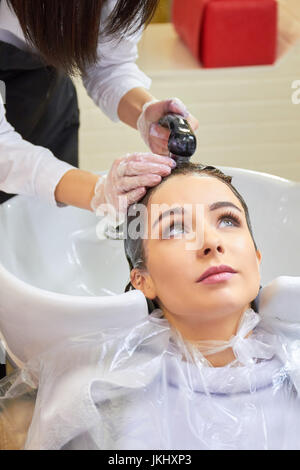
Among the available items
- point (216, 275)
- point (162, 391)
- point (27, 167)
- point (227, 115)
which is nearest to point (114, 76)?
point (27, 167)

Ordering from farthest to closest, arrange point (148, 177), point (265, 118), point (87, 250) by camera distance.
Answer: point (265, 118) < point (87, 250) < point (148, 177)

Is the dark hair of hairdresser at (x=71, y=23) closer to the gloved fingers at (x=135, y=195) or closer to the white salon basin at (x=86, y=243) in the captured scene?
the gloved fingers at (x=135, y=195)

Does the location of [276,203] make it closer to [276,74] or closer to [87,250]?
[87,250]

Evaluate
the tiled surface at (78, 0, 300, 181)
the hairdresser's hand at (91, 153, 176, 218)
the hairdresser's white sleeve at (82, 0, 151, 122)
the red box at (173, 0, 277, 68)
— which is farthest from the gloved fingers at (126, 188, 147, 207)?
the red box at (173, 0, 277, 68)

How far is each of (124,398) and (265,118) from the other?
2220 millimetres

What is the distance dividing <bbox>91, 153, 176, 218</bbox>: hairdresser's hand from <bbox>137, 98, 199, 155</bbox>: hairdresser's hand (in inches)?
8.5

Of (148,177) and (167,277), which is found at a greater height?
(148,177)

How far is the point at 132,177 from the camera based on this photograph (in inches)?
54.1

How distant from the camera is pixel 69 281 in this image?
173 cm

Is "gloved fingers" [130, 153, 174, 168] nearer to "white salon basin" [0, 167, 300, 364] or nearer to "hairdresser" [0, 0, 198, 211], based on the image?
"hairdresser" [0, 0, 198, 211]

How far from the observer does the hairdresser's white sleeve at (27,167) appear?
149 centimetres

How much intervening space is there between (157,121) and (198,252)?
19.4 inches

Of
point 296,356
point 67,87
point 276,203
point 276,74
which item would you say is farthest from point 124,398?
point 276,74

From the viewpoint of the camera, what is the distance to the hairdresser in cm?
136
